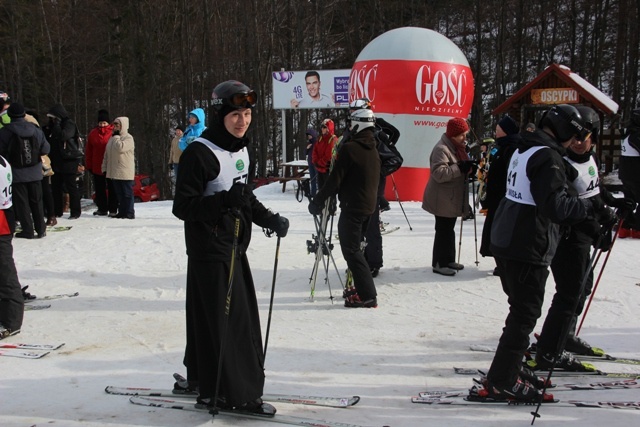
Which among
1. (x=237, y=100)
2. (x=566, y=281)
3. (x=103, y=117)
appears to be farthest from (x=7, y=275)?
(x=103, y=117)

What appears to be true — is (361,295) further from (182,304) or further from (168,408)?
(168,408)

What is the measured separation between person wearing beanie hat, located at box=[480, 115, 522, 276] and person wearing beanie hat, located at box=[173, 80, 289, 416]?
308cm

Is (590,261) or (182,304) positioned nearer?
(590,261)

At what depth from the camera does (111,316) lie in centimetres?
643

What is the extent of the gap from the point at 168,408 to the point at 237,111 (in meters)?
1.92

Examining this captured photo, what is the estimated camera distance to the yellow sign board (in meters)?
16.5

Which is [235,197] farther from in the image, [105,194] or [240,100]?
[105,194]

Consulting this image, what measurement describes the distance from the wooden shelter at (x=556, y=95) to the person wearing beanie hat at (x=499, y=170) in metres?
9.92

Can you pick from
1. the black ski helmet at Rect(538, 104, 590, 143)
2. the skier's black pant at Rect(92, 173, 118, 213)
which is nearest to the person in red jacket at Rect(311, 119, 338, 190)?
the skier's black pant at Rect(92, 173, 118, 213)

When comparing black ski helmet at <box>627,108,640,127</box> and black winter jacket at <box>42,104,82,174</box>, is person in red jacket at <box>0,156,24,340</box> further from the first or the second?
black ski helmet at <box>627,108,640,127</box>

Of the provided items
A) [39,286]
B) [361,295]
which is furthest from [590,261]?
[39,286]

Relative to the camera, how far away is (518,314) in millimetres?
3850

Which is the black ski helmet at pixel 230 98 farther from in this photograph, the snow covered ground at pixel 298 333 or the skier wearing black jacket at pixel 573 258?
the skier wearing black jacket at pixel 573 258

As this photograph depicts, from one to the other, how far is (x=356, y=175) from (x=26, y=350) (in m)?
3.39
